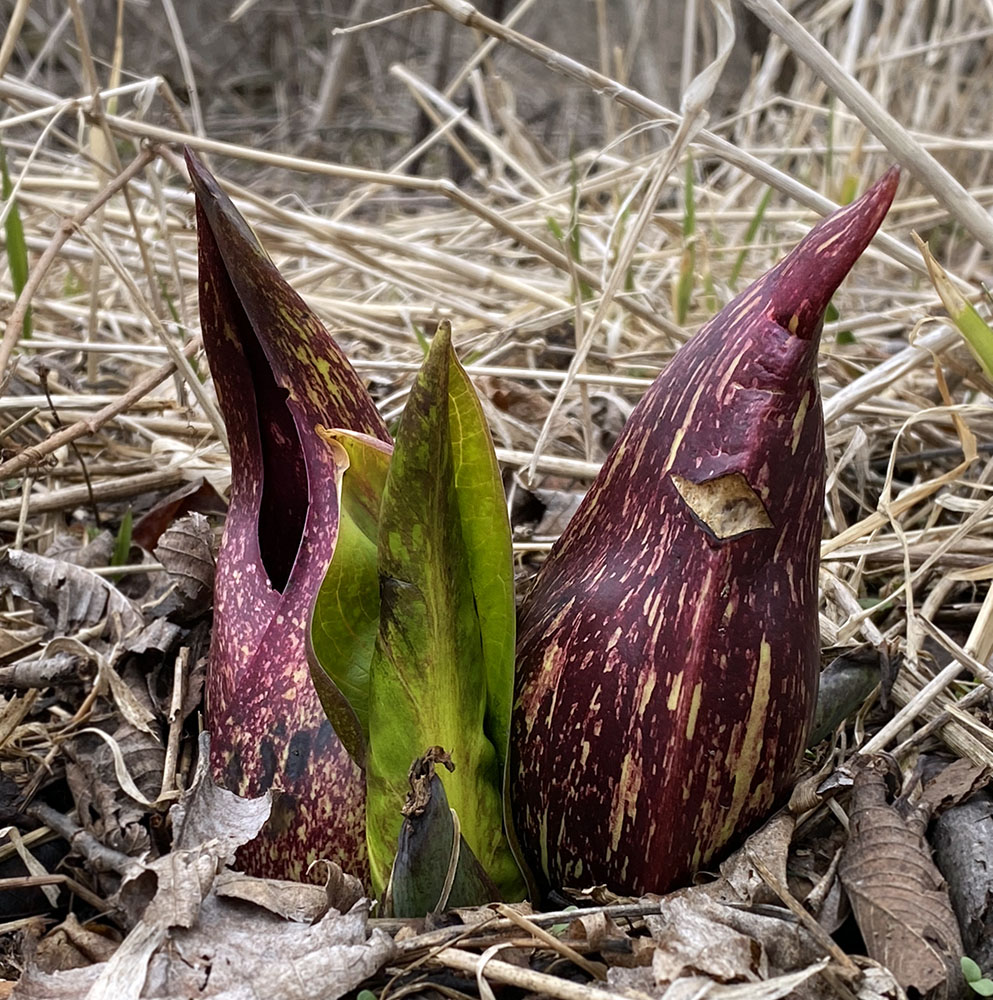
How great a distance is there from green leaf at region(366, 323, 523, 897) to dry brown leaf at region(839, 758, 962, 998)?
0.26 m

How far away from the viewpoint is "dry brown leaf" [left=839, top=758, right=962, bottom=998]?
68 centimetres

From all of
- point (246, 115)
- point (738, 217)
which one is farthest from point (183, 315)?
point (246, 115)

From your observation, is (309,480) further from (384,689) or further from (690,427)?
(690,427)

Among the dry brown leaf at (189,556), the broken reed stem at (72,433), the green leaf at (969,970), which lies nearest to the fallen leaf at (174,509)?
the broken reed stem at (72,433)

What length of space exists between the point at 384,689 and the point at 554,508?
68 centimetres

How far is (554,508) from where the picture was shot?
1.38m

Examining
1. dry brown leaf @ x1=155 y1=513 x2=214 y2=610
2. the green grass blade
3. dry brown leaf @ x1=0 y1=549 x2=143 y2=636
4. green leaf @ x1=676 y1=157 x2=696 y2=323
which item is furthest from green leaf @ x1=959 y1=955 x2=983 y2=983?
green leaf @ x1=676 y1=157 x2=696 y2=323

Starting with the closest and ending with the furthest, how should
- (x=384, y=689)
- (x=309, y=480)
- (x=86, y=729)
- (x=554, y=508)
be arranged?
(x=384, y=689) < (x=309, y=480) < (x=86, y=729) < (x=554, y=508)

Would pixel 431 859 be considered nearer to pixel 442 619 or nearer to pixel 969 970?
pixel 442 619

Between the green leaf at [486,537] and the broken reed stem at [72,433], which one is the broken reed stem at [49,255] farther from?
the green leaf at [486,537]

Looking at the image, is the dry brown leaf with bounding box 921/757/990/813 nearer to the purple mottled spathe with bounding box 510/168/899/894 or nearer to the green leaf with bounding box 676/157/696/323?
the purple mottled spathe with bounding box 510/168/899/894

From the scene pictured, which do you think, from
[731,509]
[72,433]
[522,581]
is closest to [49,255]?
[72,433]

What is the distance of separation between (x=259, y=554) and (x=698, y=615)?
374mm

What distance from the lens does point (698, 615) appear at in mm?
710
